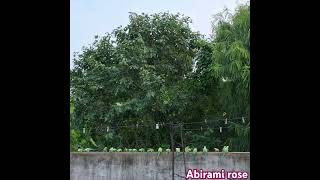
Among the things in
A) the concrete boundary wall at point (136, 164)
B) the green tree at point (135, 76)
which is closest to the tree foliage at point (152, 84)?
the green tree at point (135, 76)

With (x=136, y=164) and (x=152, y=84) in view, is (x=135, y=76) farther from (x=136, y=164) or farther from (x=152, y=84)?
(x=136, y=164)

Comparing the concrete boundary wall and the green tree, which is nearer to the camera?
the concrete boundary wall

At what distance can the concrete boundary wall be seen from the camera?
4871 mm

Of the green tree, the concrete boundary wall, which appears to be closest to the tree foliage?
the green tree

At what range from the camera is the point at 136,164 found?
4.94 m

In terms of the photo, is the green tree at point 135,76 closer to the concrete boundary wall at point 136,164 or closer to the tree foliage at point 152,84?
the tree foliage at point 152,84

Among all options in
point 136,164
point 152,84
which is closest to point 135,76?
point 152,84

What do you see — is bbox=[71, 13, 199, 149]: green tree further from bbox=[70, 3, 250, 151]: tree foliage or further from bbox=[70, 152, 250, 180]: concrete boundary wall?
bbox=[70, 152, 250, 180]: concrete boundary wall
